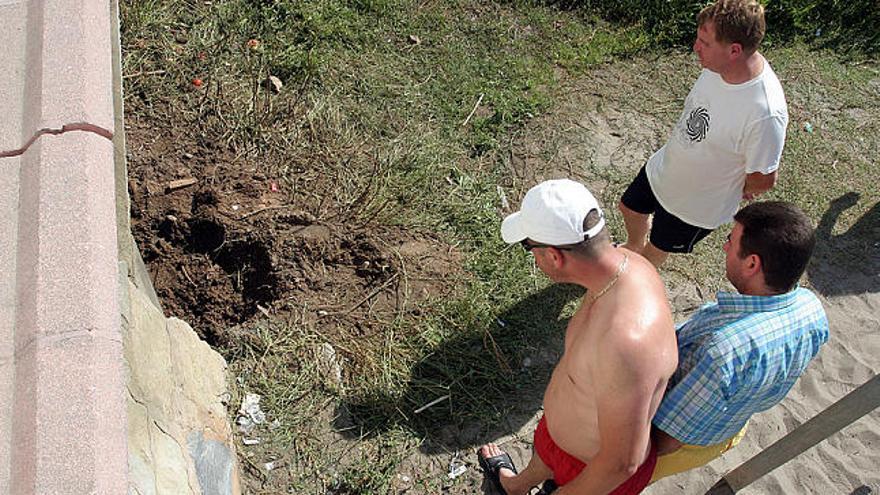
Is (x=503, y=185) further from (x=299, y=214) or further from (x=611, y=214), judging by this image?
(x=299, y=214)

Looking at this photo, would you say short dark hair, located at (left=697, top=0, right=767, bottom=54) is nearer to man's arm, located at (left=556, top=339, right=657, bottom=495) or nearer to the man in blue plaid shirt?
the man in blue plaid shirt

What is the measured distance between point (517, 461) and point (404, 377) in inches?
28.7

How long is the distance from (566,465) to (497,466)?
0.72 m

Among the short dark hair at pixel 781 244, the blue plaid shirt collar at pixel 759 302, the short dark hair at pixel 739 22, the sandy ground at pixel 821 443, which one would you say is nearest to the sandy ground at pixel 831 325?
the sandy ground at pixel 821 443

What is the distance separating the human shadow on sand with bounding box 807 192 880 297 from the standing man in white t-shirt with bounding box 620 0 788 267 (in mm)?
1476

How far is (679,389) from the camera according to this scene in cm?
272

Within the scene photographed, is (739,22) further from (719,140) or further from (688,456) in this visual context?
(688,456)

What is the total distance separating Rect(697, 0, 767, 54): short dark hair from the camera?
319 centimetres

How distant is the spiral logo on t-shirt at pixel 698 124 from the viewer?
3551 mm

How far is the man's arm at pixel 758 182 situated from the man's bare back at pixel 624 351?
1088 millimetres

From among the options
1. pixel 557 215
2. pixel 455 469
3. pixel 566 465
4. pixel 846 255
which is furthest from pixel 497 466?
pixel 846 255

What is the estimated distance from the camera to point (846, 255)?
5016 millimetres

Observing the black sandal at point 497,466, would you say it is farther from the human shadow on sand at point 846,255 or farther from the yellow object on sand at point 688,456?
the human shadow on sand at point 846,255

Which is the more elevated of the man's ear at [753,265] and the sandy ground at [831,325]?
the man's ear at [753,265]
